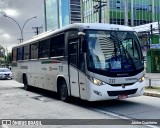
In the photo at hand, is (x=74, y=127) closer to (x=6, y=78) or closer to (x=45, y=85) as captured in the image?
(x=45, y=85)

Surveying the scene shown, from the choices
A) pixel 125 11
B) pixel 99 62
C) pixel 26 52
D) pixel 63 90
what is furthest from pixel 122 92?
pixel 125 11

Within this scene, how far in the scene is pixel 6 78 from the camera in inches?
1478

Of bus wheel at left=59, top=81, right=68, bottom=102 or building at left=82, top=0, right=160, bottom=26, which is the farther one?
building at left=82, top=0, right=160, bottom=26

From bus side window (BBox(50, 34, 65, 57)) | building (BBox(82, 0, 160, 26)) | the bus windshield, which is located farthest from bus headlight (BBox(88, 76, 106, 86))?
building (BBox(82, 0, 160, 26))

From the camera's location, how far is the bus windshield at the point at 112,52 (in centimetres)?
1099

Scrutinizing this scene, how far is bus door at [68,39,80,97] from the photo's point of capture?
11742mm

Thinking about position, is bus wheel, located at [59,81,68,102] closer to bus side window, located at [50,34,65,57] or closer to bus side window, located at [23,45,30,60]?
bus side window, located at [50,34,65,57]

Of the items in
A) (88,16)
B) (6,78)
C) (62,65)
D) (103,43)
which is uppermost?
(88,16)

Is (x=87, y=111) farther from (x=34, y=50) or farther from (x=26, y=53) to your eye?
(x=26, y=53)

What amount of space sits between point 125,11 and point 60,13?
28477 millimetres

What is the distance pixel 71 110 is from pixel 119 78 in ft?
6.56

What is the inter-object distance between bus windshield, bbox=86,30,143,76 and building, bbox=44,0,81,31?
82.8 m

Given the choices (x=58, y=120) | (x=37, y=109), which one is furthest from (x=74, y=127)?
(x=37, y=109)

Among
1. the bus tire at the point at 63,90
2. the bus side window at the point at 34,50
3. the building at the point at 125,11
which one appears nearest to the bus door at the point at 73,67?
the bus tire at the point at 63,90
